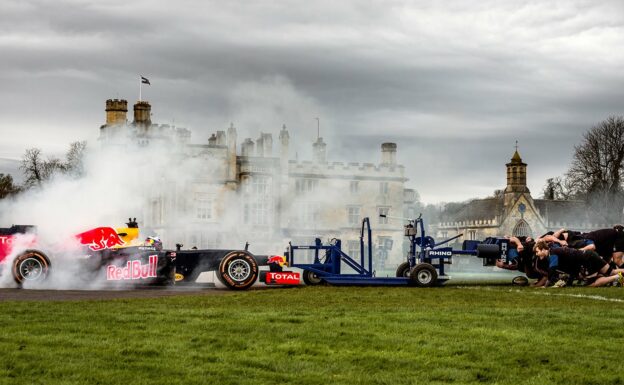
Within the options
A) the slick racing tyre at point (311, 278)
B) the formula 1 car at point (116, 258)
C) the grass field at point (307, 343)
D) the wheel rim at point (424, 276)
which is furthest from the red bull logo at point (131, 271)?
the wheel rim at point (424, 276)

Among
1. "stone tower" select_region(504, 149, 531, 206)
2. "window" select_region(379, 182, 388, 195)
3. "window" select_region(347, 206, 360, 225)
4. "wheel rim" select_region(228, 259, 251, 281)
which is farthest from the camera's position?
"stone tower" select_region(504, 149, 531, 206)

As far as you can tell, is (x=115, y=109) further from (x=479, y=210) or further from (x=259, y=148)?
(x=479, y=210)

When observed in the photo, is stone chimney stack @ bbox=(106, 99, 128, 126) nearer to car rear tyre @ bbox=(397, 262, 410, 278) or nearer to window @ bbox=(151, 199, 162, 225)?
window @ bbox=(151, 199, 162, 225)

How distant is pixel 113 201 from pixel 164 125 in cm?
1453

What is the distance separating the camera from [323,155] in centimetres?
6744

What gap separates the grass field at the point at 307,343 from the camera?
35.7ft

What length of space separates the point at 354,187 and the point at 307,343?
6062 cm

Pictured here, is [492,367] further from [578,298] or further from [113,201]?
[113,201]

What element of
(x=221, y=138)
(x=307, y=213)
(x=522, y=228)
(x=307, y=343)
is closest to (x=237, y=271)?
(x=307, y=343)

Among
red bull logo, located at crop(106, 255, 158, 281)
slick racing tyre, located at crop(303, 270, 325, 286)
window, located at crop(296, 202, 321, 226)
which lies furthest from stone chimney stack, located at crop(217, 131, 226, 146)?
red bull logo, located at crop(106, 255, 158, 281)

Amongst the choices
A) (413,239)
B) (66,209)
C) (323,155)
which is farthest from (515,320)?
(323,155)

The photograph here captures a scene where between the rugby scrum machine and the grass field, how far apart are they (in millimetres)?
8809

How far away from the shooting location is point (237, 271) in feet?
88.5

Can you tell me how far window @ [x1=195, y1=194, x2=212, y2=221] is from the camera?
208ft
